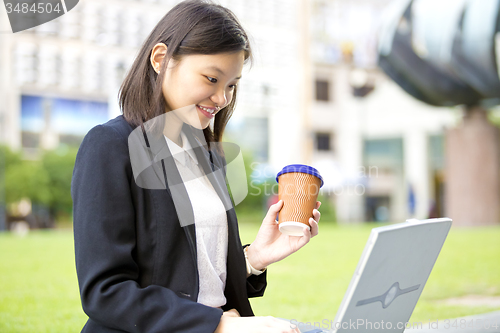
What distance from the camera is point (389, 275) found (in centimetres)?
104

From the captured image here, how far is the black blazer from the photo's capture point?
1.05 m

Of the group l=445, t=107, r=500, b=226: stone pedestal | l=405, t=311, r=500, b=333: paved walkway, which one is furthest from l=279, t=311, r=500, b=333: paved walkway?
l=445, t=107, r=500, b=226: stone pedestal

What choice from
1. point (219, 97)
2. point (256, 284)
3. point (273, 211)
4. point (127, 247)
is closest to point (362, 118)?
point (256, 284)

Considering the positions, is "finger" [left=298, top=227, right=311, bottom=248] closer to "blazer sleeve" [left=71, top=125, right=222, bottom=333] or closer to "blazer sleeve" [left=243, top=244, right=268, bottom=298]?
"blazer sleeve" [left=243, top=244, right=268, bottom=298]

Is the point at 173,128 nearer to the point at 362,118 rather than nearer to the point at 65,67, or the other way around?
the point at 65,67

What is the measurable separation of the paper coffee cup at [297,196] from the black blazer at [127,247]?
286 mm

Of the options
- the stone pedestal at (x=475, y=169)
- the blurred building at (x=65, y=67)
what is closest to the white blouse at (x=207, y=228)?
the stone pedestal at (x=475, y=169)

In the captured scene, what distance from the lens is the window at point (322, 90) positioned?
92.9 feet

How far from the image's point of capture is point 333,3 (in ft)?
92.2

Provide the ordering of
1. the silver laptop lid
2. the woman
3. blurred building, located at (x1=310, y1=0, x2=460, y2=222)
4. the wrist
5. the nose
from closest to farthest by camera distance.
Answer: the silver laptop lid < the woman < the nose < the wrist < blurred building, located at (x1=310, y1=0, x2=460, y2=222)

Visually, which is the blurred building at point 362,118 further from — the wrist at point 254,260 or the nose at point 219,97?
the nose at point 219,97

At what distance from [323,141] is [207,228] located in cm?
2755

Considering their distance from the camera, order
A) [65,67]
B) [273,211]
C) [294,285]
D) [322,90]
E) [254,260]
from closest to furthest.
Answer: [273,211] < [254,260] < [294,285] < [65,67] < [322,90]

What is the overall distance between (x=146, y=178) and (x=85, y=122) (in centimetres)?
2289
